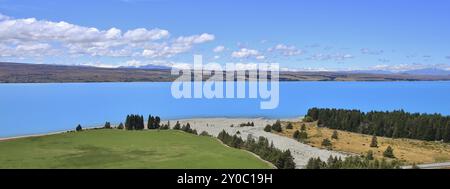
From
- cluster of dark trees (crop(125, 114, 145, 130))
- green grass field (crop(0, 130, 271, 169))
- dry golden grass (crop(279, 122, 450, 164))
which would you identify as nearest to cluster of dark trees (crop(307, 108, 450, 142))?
dry golden grass (crop(279, 122, 450, 164))

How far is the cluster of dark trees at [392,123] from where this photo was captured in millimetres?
70312

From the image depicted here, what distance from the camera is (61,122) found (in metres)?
76.8

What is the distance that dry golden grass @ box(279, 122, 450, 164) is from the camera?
170ft

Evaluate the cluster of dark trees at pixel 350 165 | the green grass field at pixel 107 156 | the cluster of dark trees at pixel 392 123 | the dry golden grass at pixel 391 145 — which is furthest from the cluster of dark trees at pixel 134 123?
the cluster of dark trees at pixel 392 123

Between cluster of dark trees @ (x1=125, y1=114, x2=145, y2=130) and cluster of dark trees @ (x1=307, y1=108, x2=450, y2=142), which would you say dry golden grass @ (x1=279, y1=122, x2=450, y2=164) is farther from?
cluster of dark trees @ (x1=125, y1=114, x2=145, y2=130)

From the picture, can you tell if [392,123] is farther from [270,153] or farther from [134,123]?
[270,153]

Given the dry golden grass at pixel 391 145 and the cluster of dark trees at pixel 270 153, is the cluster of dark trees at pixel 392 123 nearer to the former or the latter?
the dry golden grass at pixel 391 145

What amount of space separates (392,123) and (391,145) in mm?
13211

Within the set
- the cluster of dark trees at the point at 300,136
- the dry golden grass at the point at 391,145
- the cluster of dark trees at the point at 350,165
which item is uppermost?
the cluster of dark trees at the point at 350,165

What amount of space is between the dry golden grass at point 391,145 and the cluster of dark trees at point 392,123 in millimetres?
2611

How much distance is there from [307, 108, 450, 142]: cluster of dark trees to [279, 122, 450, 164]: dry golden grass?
8.57 feet

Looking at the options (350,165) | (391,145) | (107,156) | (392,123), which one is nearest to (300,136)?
(391,145)

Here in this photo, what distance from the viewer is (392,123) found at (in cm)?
7506

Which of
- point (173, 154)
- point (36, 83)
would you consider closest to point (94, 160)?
point (173, 154)
